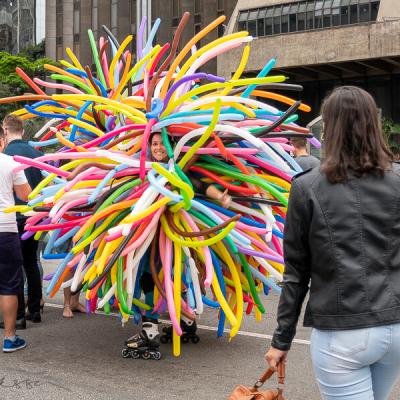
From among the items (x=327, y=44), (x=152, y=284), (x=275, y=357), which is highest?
(x=327, y=44)

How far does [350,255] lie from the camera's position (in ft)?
8.72

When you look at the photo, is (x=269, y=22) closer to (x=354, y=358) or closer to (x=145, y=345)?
(x=145, y=345)

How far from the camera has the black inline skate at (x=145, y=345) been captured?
571cm

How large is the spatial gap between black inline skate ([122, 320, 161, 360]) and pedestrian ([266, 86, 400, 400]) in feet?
9.92

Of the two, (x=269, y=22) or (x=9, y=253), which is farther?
(x=269, y=22)

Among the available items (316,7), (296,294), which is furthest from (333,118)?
(316,7)

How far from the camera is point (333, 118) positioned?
2.72m

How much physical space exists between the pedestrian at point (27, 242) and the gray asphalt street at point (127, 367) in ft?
0.83

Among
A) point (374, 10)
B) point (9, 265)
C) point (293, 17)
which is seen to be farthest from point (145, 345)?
point (293, 17)

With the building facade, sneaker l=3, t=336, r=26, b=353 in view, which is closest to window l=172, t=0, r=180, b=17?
the building facade

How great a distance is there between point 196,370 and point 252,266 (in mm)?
878

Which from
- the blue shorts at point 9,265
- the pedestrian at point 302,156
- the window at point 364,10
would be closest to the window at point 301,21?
the window at point 364,10

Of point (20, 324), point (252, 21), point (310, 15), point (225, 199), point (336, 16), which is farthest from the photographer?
point (252, 21)

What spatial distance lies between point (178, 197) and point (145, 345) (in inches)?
58.7
